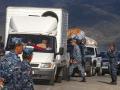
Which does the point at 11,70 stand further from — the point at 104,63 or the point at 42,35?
the point at 104,63

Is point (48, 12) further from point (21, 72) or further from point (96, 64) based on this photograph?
point (21, 72)

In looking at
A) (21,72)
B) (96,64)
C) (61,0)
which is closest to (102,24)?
(61,0)

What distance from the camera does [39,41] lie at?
2636 cm

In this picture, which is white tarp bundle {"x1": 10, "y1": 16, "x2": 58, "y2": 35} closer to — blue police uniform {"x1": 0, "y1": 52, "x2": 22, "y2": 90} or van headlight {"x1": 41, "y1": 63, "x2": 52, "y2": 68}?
van headlight {"x1": 41, "y1": 63, "x2": 52, "y2": 68}

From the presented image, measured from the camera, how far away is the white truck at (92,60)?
3625 cm

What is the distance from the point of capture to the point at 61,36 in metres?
27.8

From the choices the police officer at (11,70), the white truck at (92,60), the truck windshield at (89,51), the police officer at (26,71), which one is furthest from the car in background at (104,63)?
the police officer at (11,70)

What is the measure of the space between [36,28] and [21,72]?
42.3 feet

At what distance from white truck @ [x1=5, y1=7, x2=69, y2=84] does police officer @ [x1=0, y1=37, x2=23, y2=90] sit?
1120 cm

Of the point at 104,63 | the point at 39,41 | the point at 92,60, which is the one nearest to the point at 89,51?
the point at 92,60

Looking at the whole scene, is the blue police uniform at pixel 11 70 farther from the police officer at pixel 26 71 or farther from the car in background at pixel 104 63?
the car in background at pixel 104 63

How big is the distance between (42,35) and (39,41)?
265 mm

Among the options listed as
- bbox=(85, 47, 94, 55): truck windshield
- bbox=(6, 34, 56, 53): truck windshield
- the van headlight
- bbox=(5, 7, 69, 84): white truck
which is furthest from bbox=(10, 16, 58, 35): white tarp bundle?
bbox=(85, 47, 94, 55): truck windshield

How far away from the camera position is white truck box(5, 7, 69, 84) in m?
25.5
